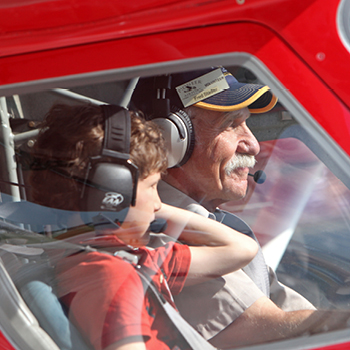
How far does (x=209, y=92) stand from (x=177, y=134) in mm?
164

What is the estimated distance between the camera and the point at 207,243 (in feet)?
3.58

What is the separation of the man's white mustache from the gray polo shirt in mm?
212

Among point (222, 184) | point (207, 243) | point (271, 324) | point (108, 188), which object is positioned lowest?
point (271, 324)

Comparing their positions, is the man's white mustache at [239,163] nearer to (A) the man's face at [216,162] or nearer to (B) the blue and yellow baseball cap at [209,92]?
(A) the man's face at [216,162]

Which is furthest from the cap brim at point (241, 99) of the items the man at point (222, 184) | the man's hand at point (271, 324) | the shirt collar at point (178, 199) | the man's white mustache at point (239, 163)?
the man's hand at point (271, 324)

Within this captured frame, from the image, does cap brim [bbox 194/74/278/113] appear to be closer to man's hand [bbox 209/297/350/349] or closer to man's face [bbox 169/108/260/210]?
man's face [bbox 169/108/260/210]

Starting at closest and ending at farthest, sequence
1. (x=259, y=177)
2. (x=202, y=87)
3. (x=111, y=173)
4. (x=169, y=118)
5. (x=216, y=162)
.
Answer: (x=111, y=173) < (x=202, y=87) < (x=169, y=118) < (x=216, y=162) < (x=259, y=177)

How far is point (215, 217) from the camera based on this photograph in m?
1.21

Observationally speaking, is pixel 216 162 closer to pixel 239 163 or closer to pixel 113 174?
pixel 239 163

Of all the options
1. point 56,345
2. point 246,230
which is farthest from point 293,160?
point 56,345

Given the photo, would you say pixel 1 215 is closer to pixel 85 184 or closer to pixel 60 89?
pixel 85 184

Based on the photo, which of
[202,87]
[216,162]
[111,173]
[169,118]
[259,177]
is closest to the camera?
[111,173]

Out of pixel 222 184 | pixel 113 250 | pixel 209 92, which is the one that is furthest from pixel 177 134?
pixel 113 250

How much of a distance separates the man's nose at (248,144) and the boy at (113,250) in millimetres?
293
